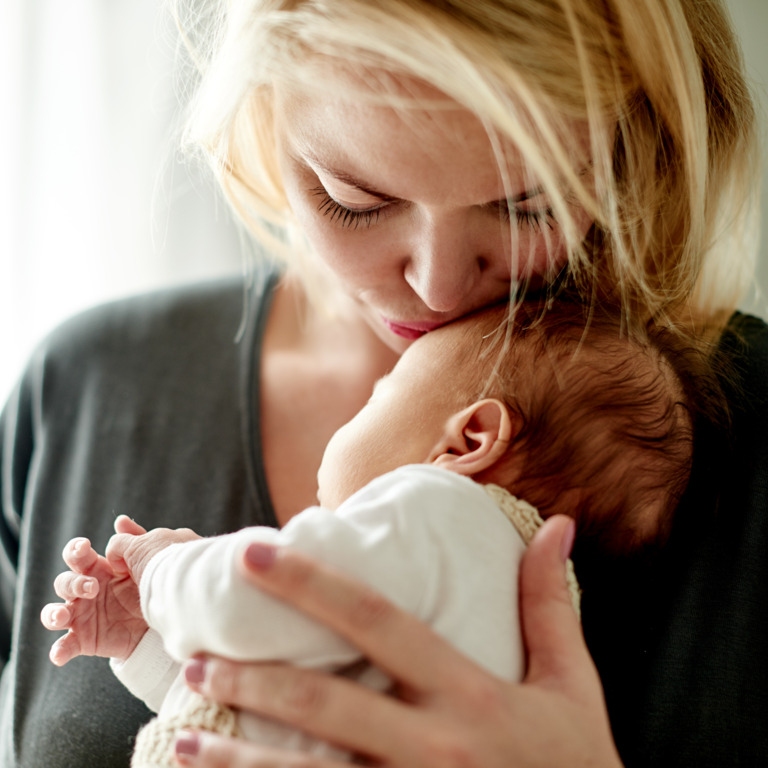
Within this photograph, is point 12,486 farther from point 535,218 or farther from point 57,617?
point 535,218

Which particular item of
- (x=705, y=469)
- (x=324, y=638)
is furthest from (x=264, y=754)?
(x=705, y=469)

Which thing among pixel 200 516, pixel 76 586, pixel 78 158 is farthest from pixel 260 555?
pixel 78 158

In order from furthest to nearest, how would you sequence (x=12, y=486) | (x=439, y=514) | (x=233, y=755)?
(x=12, y=486)
(x=439, y=514)
(x=233, y=755)

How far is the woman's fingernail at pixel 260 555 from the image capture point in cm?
73

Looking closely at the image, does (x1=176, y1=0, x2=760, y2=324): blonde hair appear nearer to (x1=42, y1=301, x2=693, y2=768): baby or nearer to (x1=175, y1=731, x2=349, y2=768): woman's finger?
(x1=42, y1=301, x2=693, y2=768): baby

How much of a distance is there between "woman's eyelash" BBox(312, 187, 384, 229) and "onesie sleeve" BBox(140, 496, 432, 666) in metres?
0.40

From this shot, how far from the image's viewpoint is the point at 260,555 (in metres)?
0.74

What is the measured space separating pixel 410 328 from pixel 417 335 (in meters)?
0.03

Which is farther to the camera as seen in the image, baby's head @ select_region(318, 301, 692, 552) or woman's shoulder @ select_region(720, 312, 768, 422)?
woman's shoulder @ select_region(720, 312, 768, 422)

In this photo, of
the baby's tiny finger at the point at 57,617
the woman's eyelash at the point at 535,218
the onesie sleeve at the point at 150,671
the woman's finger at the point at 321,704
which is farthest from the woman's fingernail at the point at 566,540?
the baby's tiny finger at the point at 57,617

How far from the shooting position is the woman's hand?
0.71 meters

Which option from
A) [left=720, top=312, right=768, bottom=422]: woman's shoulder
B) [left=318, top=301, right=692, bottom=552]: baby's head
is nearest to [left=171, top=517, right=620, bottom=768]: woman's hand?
[left=318, top=301, right=692, bottom=552]: baby's head

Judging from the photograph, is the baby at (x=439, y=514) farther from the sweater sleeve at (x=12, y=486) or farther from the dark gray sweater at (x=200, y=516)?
the sweater sleeve at (x=12, y=486)

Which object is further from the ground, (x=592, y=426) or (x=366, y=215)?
(x=366, y=215)
